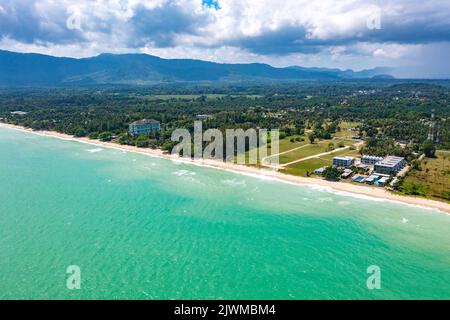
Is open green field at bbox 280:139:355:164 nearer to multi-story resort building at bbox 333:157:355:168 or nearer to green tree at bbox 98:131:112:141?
multi-story resort building at bbox 333:157:355:168

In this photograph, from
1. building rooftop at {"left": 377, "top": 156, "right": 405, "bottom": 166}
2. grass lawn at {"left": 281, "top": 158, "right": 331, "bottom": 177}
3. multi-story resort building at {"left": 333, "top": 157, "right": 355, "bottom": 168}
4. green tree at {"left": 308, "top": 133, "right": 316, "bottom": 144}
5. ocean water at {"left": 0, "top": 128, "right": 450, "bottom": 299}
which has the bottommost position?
ocean water at {"left": 0, "top": 128, "right": 450, "bottom": 299}

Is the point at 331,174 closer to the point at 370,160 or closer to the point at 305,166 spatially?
the point at 305,166

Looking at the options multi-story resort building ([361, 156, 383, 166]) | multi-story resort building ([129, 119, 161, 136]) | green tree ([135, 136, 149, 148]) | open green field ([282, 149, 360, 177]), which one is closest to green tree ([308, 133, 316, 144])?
open green field ([282, 149, 360, 177])

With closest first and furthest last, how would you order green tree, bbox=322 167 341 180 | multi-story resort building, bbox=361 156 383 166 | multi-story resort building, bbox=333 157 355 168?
green tree, bbox=322 167 341 180, multi-story resort building, bbox=333 157 355 168, multi-story resort building, bbox=361 156 383 166

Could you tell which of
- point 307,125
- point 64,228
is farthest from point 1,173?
→ point 307,125

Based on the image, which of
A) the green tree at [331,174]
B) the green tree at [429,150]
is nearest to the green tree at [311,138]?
the green tree at [429,150]
